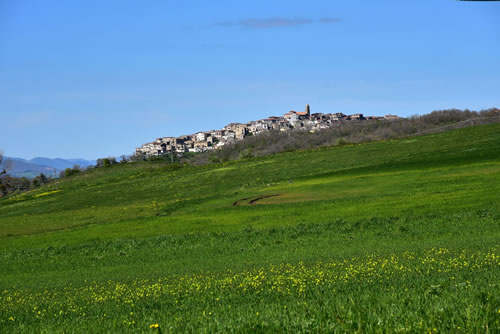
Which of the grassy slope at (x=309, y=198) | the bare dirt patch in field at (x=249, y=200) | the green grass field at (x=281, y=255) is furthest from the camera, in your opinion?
the bare dirt patch in field at (x=249, y=200)

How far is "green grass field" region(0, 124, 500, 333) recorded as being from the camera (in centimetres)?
981

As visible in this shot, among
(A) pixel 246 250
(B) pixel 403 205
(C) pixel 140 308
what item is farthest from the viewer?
(B) pixel 403 205

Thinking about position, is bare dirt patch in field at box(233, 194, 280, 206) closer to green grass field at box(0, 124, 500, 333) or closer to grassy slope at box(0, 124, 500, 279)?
green grass field at box(0, 124, 500, 333)

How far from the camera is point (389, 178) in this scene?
5784cm

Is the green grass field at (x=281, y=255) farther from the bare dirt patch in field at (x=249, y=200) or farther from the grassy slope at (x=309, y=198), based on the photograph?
the grassy slope at (x=309, y=198)

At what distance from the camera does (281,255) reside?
2617cm

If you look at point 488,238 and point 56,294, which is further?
point 488,238

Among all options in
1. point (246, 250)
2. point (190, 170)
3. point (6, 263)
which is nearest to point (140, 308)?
point (246, 250)

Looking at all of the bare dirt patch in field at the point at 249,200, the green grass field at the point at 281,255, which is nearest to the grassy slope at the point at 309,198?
the green grass field at the point at 281,255

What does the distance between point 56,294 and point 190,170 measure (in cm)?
8164

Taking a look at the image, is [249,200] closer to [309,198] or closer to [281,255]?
[309,198]

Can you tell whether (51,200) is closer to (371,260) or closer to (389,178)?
(389,178)

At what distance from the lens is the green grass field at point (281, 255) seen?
32.2ft

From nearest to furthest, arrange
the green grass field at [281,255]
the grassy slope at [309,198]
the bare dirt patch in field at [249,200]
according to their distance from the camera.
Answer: the green grass field at [281,255]
the grassy slope at [309,198]
the bare dirt patch in field at [249,200]
